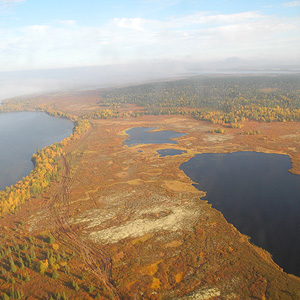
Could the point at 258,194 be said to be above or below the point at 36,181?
below

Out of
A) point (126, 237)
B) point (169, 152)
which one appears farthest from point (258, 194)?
point (169, 152)

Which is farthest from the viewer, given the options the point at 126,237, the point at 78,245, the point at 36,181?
the point at 36,181

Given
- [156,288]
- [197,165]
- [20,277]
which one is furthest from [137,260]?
[197,165]

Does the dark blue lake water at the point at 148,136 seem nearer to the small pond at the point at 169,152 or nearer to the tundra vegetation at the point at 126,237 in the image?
the tundra vegetation at the point at 126,237

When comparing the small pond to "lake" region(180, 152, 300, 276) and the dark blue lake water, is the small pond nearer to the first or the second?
"lake" region(180, 152, 300, 276)

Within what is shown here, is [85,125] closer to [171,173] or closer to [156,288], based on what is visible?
[171,173]

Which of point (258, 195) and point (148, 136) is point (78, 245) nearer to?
point (258, 195)

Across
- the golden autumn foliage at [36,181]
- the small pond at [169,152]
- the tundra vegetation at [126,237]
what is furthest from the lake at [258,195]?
the golden autumn foliage at [36,181]
